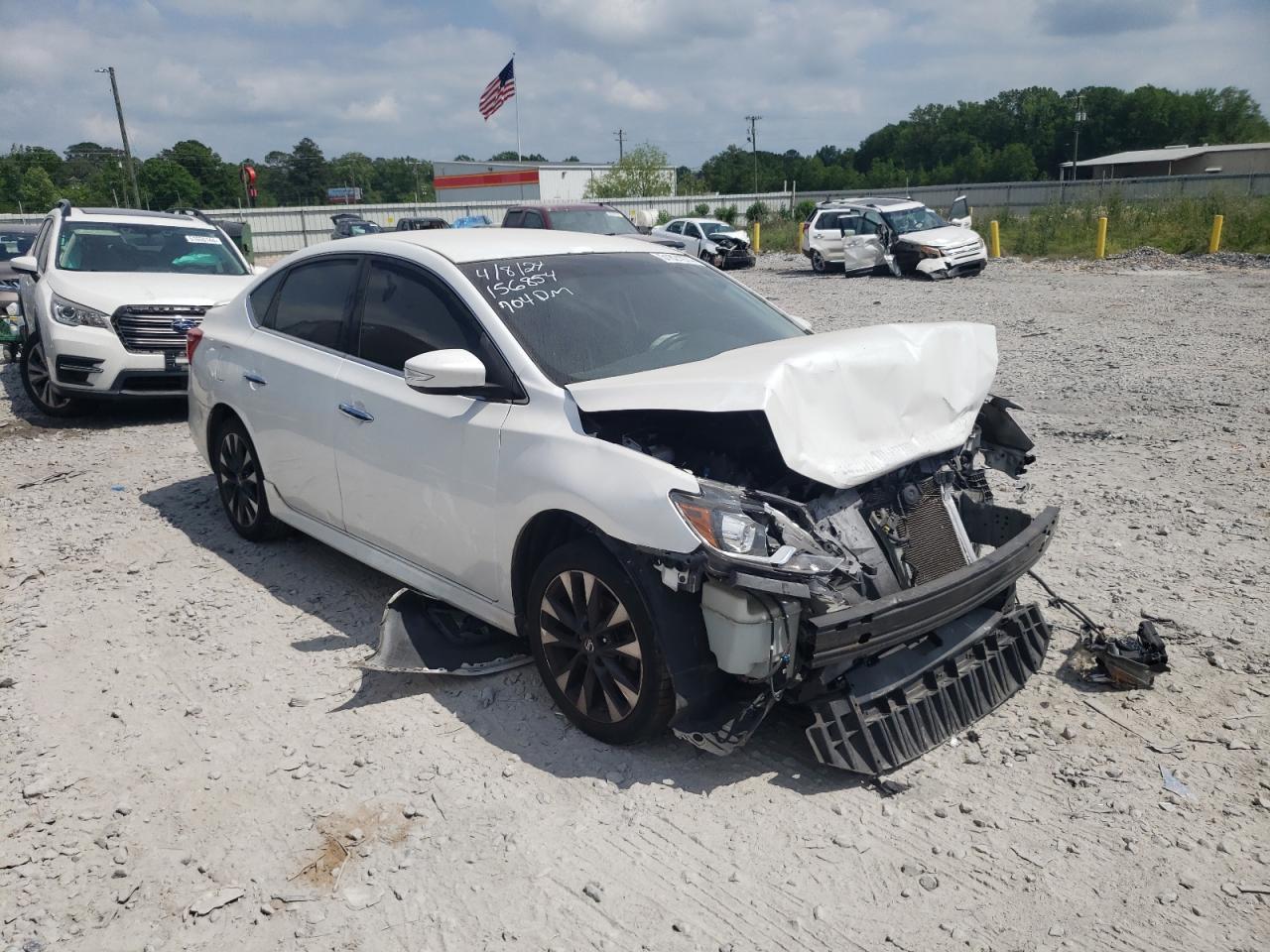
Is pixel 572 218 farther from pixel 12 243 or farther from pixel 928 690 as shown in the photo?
pixel 928 690

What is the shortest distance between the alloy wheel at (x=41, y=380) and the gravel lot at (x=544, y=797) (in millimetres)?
4448

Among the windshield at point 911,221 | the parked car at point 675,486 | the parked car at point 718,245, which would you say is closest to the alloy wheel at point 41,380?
the parked car at point 675,486

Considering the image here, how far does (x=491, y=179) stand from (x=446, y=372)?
62945 mm

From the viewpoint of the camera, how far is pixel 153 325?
8961 mm

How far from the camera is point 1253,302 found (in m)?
14.9

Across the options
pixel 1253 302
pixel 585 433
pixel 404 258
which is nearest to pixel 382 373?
pixel 404 258

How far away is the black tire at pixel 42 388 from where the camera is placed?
9516 mm

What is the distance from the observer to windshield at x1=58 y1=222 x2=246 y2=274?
31.9ft

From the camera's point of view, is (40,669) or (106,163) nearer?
(40,669)

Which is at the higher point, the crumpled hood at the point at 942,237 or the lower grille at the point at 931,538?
the crumpled hood at the point at 942,237

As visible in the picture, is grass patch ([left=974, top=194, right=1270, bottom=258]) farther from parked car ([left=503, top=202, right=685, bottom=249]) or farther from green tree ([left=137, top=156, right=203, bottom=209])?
green tree ([left=137, top=156, right=203, bottom=209])

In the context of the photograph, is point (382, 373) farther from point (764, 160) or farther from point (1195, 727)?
point (764, 160)

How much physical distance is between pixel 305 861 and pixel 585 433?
1703mm

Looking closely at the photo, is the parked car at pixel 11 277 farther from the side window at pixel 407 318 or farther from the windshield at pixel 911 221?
the windshield at pixel 911 221
